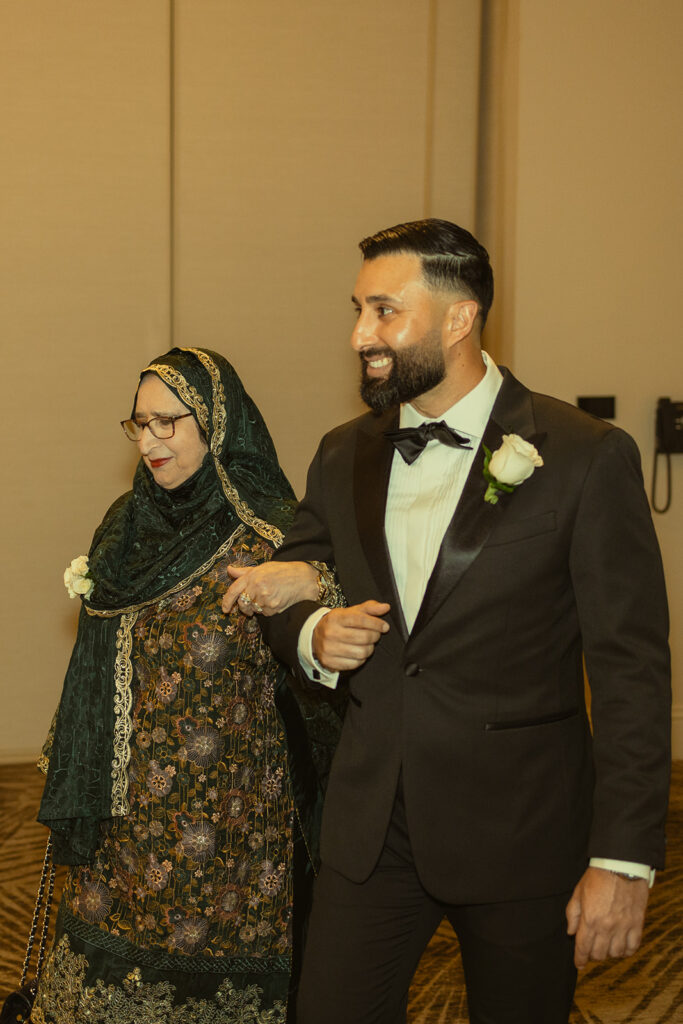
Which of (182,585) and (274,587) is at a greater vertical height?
(274,587)

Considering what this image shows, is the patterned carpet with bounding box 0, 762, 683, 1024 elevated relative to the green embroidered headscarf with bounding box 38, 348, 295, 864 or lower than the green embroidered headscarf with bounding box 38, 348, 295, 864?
lower

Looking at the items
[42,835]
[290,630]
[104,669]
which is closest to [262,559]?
[104,669]

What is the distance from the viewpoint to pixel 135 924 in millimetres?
2576

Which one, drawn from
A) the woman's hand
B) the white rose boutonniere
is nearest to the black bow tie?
the white rose boutonniere

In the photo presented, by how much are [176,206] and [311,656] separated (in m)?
3.61

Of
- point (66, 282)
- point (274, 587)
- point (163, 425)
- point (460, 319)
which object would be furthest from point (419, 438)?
point (66, 282)

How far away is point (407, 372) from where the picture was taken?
1.90 metres

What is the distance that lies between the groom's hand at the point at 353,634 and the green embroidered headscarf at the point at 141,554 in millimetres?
934

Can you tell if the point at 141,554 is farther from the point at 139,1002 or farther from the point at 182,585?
the point at 139,1002

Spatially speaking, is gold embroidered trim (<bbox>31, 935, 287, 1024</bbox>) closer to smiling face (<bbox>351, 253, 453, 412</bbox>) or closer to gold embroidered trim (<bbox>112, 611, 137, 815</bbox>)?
gold embroidered trim (<bbox>112, 611, 137, 815</bbox>)

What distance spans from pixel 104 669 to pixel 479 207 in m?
3.56

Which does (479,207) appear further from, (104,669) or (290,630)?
(290,630)

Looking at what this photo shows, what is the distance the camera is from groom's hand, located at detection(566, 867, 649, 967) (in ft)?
5.29

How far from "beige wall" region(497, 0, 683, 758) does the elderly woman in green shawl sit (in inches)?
109
